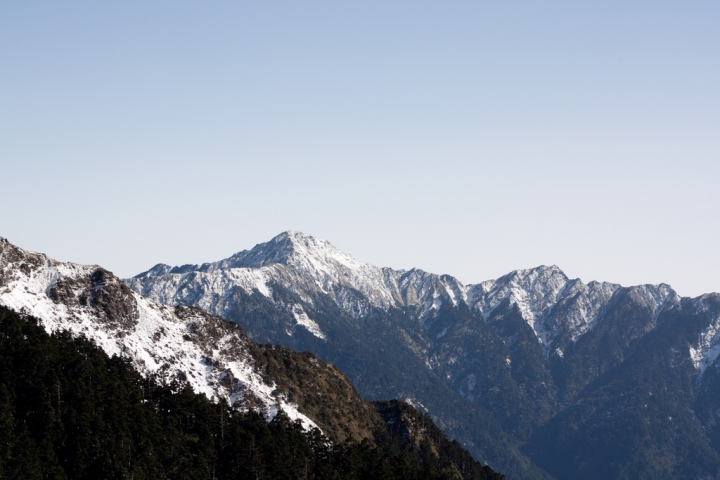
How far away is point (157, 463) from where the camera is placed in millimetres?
169375

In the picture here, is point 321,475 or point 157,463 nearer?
point 157,463

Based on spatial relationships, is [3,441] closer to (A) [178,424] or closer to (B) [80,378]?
(B) [80,378]

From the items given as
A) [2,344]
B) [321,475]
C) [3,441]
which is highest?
[2,344]

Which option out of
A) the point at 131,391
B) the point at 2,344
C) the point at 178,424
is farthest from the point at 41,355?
the point at 178,424

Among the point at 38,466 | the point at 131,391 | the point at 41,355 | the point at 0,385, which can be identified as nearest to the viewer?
the point at 38,466

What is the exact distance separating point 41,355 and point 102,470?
38176mm

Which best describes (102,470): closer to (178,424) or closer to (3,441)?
(3,441)

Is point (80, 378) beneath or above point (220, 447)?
above

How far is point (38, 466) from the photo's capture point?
152875mm

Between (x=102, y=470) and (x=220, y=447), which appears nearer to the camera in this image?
(x=102, y=470)

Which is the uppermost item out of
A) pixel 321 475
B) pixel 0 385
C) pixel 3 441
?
pixel 0 385

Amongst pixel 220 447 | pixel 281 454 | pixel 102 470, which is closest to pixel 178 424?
pixel 220 447

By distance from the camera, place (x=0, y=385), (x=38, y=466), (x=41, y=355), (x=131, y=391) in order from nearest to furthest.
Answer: (x=38, y=466), (x=0, y=385), (x=41, y=355), (x=131, y=391)

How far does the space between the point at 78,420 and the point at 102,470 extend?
50.1 feet
